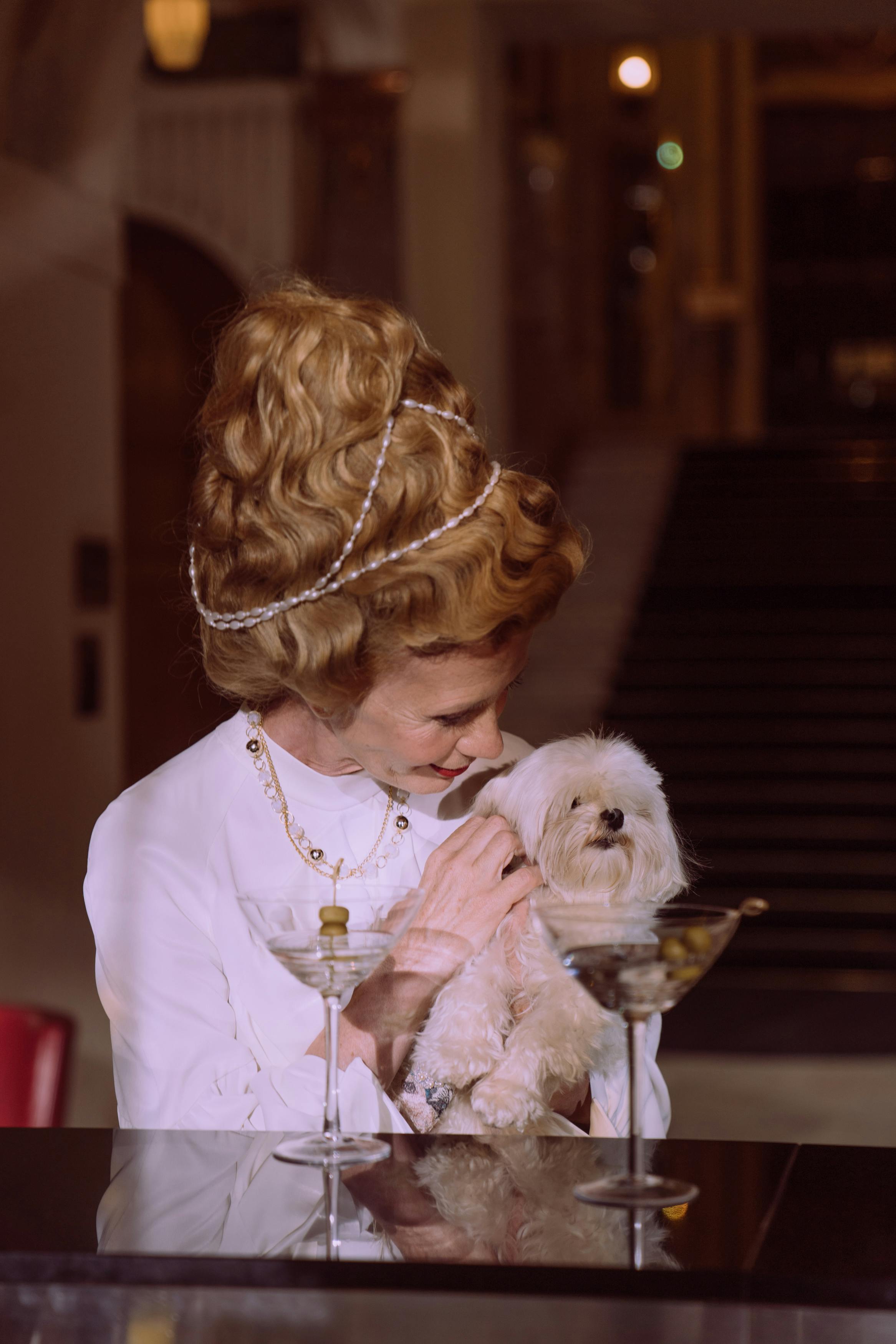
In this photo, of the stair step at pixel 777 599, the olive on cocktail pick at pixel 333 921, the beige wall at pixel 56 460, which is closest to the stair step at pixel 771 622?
the stair step at pixel 777 599

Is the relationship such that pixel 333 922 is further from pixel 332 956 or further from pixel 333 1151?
pixel 333 1151

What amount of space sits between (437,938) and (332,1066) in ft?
1.41

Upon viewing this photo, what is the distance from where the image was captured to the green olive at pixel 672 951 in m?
1.37

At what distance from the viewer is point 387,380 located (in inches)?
69.3

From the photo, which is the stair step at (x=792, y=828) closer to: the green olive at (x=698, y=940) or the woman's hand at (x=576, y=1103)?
the woman's hand at (x=576, y=1103)

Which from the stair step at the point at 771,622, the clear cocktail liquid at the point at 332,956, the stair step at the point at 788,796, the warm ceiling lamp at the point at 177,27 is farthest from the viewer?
the stair step at the point at 771,622

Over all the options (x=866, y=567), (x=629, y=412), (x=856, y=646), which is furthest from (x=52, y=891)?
(x=629, y=412)

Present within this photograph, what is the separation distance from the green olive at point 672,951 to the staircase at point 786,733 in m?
4.00

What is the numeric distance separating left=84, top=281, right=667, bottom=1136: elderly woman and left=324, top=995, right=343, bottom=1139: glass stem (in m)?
0.23

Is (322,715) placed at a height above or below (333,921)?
above

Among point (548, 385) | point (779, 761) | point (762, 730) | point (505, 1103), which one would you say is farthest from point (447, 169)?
point (505, 1103)

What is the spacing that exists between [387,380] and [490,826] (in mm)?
581

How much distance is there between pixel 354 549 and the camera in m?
1.74

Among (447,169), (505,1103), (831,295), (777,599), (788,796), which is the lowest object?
(505,1103)
